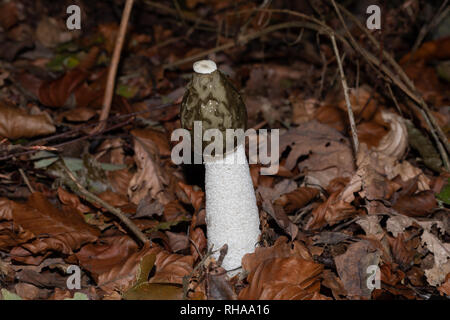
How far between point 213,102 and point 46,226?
160 centimetres

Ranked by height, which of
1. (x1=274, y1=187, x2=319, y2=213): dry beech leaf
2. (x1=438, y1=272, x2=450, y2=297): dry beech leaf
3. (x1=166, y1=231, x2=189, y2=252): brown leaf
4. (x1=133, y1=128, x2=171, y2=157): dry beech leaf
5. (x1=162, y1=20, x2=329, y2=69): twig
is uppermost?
(x1=162, y1=20, x2=329, y2=69): twig

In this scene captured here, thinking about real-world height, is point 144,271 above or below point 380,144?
below

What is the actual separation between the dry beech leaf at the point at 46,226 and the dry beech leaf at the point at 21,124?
0.64 meters

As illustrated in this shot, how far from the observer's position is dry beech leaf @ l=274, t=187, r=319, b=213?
3098mm

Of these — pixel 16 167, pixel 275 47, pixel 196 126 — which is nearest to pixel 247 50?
pixel 275 47

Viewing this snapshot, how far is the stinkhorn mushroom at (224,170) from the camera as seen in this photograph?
2135 mm

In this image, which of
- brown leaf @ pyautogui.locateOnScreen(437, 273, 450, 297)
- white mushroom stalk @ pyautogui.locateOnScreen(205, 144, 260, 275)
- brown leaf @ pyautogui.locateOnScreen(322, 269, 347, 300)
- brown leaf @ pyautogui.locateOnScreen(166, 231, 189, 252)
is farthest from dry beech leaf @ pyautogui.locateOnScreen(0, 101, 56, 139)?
brown leaf @ pyautogui.locateOnScreen(437, 273, 450, 297)

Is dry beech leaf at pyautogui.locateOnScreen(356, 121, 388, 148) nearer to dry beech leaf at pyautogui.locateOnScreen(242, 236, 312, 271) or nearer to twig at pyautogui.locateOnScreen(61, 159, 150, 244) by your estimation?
dry beech leaf at pyautogui.locateOnScreen(242, 236, 312, 271)

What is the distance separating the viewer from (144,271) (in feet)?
8.00

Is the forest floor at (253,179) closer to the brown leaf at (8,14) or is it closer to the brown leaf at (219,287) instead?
the brown leaf at (219,287)

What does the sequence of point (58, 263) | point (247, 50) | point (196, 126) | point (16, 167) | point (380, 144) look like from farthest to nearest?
1. point (247, 50)
2. point (380, 144)
3. point (16, 167)
4. point (58, 263)
5. point (196, 126)

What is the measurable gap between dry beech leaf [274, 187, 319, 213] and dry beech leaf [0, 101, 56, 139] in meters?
1.94

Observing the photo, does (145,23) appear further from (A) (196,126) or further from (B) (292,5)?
(A) (196,126)
